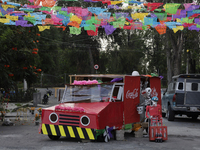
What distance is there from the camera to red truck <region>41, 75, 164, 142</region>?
9719mm

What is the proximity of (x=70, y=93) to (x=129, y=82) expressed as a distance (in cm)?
208

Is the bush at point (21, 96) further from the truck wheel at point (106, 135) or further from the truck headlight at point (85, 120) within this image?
the truck headlight at point (85, 120)

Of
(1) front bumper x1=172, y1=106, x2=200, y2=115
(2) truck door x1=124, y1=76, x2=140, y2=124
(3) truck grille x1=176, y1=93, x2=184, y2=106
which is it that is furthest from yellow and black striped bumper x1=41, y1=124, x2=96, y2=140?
(3) truck grille x1=176, y1=93, x2=184, y2=106

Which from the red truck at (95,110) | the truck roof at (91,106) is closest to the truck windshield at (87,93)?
the red truck at (95,110)

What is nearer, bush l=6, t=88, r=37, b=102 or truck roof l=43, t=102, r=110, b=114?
truck roof l=43, t=102, r=110, b=114

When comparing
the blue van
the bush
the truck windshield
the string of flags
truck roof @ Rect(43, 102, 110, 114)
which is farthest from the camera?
the bush

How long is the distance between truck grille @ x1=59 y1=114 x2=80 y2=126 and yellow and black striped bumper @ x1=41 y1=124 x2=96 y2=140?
0.12m

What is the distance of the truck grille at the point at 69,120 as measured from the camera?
9.83m

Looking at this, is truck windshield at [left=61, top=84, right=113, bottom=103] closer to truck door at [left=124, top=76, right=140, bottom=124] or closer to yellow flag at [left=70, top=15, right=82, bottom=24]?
truck door at [left=124, top=76, right=140, bottom=124]

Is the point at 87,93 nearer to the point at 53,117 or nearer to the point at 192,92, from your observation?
the point at 53,117

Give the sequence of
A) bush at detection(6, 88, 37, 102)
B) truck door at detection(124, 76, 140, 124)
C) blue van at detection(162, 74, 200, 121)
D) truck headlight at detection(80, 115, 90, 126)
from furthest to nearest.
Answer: bush at detection(6, 88, 37, 102) → blue van at detection(162, 74, 200, 121) → truck door at detection(124, 76, 140, 124) → truck headlight at detection(80, 115, 90, 126)

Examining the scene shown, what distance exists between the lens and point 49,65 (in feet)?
151

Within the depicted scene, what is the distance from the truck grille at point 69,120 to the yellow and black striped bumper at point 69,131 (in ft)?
0.40

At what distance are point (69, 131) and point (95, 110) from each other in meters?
1.03
